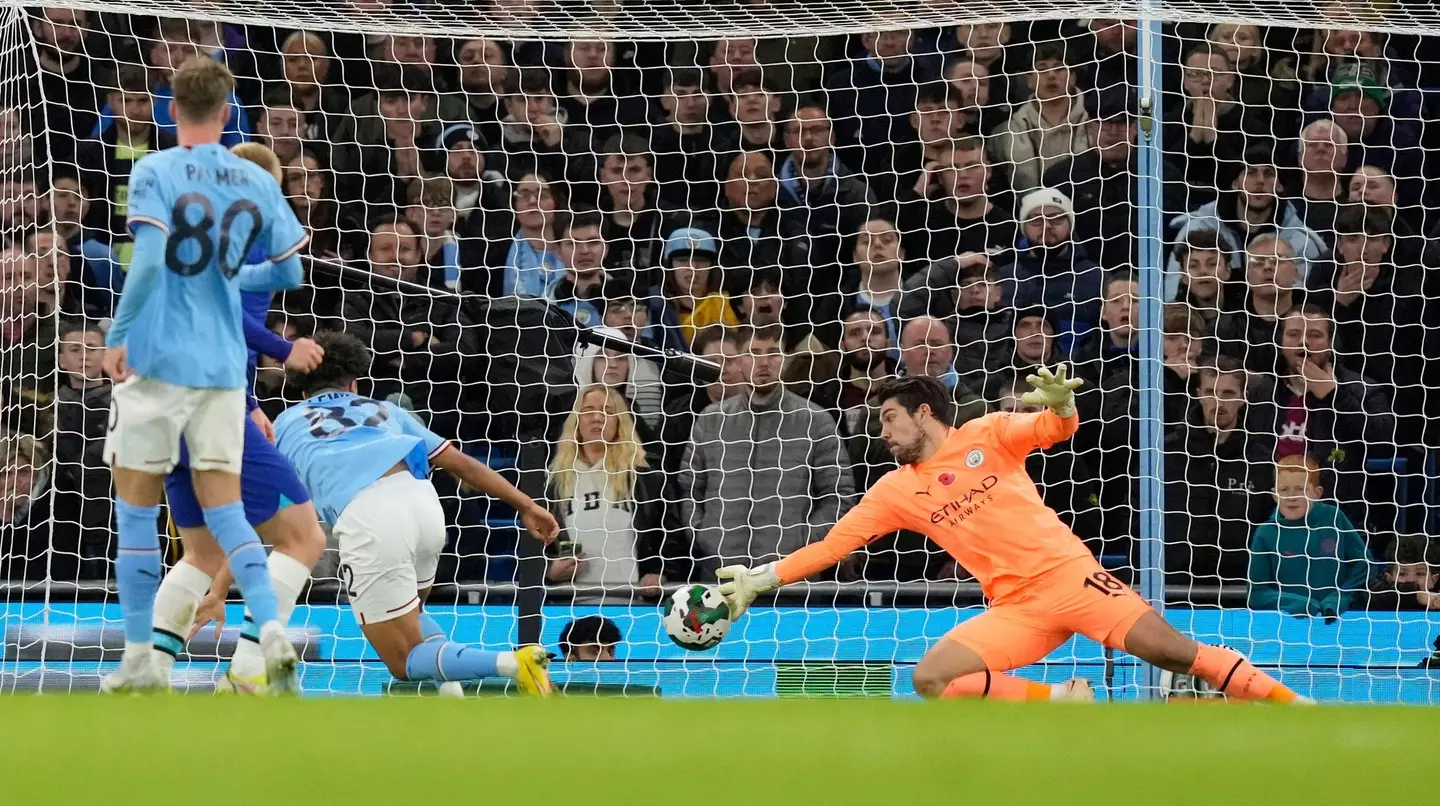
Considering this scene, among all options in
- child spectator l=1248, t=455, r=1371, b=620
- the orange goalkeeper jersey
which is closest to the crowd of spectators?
child spectator l=1248, t=455, r=1371, b=620

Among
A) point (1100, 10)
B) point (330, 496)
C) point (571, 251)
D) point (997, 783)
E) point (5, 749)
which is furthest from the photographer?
point (571, 251)

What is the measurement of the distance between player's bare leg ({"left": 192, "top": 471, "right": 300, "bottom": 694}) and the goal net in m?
1.85

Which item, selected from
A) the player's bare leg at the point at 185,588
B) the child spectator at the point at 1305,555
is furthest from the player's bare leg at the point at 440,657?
the child spectator at the point at 1305,555

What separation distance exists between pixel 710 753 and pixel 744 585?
10.5 ft

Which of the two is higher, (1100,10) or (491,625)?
(1100,10)

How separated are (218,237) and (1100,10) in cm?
371

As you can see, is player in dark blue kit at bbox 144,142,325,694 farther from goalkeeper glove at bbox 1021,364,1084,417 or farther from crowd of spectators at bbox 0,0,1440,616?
goalkeeper glove at bbox 1021,364,1084,417

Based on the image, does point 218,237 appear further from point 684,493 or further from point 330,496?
point 684,493

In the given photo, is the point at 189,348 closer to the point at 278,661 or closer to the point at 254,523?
the point at 278,661

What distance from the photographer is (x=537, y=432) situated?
7.00 meters

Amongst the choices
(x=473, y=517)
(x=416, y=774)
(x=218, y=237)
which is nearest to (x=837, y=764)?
(x=416, y=774)

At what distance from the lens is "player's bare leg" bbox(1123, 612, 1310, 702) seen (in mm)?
5359

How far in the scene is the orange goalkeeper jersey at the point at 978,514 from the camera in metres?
5.61

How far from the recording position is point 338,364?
5547 millimetres
